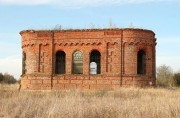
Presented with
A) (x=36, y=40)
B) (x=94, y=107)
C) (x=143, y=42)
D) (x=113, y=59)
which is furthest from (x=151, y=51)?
(x=94, y=107)

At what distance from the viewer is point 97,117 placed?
495 inches

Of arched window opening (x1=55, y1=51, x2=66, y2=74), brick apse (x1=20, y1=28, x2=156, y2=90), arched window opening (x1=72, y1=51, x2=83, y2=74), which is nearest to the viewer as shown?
brick apse (x1=20, y1=28, x2=156, y2=90)

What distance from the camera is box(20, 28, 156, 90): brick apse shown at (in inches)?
1369

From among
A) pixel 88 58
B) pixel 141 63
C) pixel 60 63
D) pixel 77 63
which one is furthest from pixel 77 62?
pixel 141 63

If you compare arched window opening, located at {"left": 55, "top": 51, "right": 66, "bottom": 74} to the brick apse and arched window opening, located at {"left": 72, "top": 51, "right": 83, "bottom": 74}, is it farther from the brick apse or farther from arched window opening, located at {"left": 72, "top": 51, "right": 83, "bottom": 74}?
arched window opening, located at {"left": 72, "top": 51, "right": 83, "bottom": 74}

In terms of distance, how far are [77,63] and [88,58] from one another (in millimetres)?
1195

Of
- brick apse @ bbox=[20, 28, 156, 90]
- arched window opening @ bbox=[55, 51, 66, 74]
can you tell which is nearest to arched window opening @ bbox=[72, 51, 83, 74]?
brick apse @ bbox=[20, 28, 156, 90]

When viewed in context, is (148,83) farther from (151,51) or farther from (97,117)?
(97,117)

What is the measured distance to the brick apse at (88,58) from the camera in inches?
1369

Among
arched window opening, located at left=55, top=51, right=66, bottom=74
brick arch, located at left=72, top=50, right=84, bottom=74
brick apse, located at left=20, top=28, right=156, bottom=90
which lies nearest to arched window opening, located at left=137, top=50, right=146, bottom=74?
brick apse, located at left=20, top=28, right=156, bottom=90

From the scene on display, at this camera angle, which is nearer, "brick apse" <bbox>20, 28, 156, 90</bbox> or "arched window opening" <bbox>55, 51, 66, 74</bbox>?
"brick apse" <bbox>20, 28, 156, 90</bbox>

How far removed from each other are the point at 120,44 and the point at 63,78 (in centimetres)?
595

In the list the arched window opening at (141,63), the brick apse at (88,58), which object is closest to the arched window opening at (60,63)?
the brick apse at (88,58)

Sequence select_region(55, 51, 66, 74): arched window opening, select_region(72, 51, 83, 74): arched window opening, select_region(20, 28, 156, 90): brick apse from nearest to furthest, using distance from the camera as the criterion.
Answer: select_region(20, 28, 156, 90): brick apse
select_region(72, 51, 83, 74): arched window opening
select_region(55, 51, 66, 74): arched window opening
